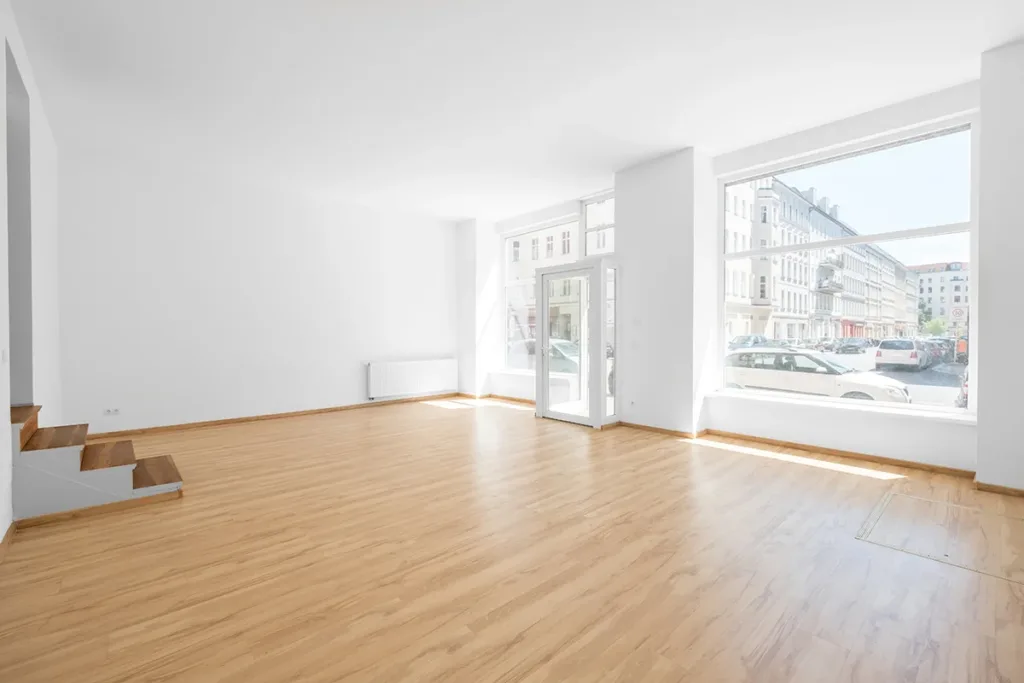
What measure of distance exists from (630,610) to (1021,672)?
138cm

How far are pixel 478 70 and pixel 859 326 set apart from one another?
14.1 feet

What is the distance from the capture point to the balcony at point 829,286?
5016 millimetres

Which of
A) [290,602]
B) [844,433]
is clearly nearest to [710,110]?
[844,433]

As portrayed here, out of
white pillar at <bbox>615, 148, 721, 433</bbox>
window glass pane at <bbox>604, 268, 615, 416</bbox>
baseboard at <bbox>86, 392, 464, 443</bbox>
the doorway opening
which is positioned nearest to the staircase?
baseboard at <bbox>86, 392, 464, 443</bbox>

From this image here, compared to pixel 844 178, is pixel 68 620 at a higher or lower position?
lower

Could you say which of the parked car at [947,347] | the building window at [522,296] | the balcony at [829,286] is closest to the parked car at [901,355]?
the parked car at [947,347]

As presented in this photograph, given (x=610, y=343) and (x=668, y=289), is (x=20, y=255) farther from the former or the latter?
(x=668, y=289)

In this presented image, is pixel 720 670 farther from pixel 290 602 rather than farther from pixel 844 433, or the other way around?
pixel 844 433

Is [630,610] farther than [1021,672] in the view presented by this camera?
Yes

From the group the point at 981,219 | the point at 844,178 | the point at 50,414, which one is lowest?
the point at 50,414

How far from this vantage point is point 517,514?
3.32 metres

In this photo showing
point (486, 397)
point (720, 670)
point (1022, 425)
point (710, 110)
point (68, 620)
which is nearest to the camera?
point (720, 670)

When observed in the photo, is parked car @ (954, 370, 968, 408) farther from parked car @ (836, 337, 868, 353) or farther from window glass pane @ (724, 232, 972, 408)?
parked car @ (836, 337, 868, 353)

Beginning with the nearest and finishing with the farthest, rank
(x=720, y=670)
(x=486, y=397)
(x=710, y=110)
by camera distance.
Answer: (x=720, y=670), (x=710, y=110), (x=486, y=397)
